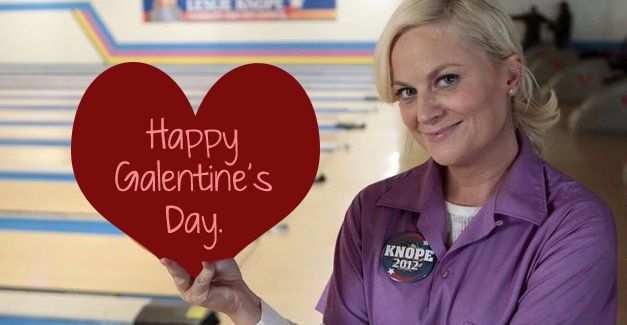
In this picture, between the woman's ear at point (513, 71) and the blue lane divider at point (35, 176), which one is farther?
the blue lane divider at point (35, 176)

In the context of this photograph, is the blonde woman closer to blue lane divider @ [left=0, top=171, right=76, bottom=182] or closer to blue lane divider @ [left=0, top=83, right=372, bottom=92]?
blue lane divider @ [left=0, top=171, right=76, bottom=182]

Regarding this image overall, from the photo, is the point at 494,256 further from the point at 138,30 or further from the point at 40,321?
the point at 138,30

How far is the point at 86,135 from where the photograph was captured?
104 cm

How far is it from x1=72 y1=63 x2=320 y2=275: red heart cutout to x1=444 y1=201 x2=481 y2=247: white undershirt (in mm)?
335

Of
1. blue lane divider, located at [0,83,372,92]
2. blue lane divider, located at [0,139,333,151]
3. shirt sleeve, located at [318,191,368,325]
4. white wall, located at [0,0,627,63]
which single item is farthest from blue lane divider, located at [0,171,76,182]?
white wall, located at [0,0,627,63]

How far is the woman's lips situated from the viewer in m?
1.12

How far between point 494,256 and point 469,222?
8cm

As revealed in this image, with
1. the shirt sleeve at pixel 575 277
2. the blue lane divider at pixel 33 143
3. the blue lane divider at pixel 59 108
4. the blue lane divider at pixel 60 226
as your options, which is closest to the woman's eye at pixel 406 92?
the shirt sleeve at pixel 575 277

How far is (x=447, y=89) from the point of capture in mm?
1118

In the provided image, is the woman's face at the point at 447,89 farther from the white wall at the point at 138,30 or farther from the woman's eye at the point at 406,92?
the white wall at the point at 138,30

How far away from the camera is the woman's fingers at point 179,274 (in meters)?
1.02

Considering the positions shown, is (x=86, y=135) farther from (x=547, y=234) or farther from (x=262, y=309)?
(x=547, y=234)

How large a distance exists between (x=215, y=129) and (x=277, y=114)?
3.8 inches

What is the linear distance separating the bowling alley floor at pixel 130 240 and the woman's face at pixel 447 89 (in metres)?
0.36
